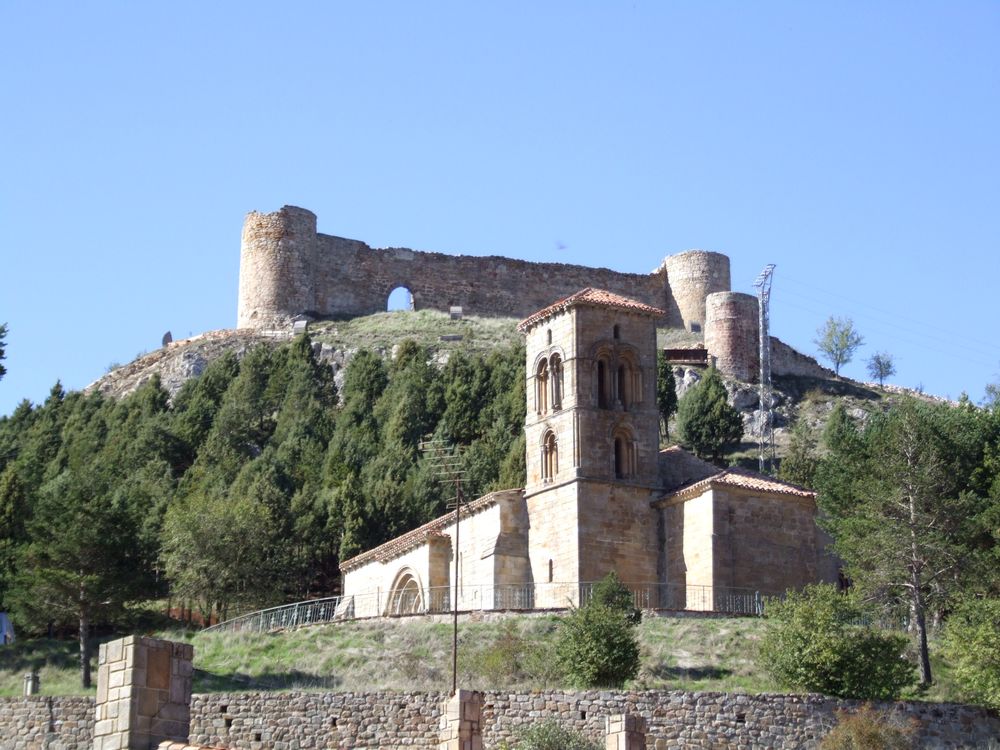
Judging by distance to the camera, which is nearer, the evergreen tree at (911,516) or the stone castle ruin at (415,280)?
the evergreen tree at (911,516)

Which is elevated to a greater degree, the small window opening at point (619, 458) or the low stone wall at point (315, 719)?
the small window opening at point (619, 458)

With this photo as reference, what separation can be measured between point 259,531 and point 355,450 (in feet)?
38.8

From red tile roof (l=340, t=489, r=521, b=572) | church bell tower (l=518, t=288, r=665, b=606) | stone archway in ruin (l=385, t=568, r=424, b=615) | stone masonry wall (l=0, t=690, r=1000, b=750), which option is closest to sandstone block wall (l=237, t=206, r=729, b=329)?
red tile roof (l=340, t=489, r=521, b=572)

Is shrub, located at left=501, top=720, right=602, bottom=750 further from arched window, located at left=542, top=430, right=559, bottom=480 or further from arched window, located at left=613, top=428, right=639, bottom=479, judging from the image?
arched window, located at left=542, top=430, right=559, bottom=480

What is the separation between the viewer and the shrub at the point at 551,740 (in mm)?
29188

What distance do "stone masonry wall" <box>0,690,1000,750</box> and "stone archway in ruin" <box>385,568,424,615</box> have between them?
1727cm

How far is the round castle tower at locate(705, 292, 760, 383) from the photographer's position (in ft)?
251

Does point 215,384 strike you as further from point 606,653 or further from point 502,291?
point 606,653

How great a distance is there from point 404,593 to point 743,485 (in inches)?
454

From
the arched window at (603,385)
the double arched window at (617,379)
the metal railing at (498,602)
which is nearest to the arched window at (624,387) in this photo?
the double arched window at (617,379)

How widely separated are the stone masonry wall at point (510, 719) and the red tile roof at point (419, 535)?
16432 mm

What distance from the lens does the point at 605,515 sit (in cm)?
4681

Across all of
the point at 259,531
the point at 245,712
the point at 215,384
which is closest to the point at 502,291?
the point at 215,384

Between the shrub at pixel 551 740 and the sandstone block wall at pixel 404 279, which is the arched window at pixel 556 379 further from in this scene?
the sandstone block wall at pixel 404 279
